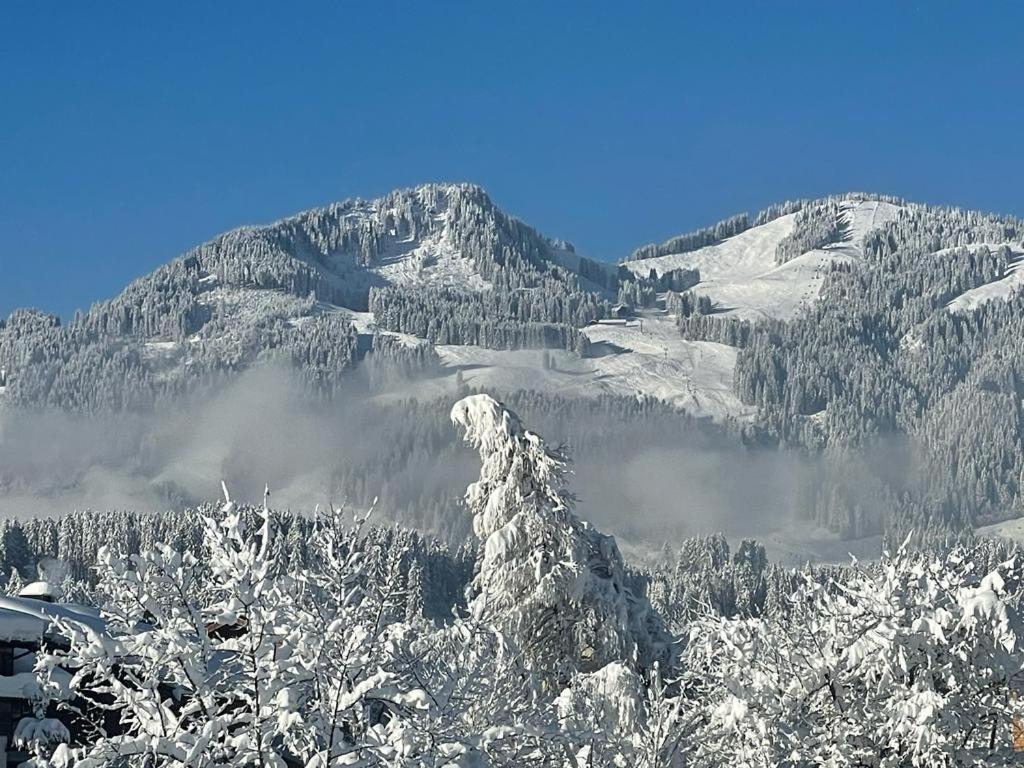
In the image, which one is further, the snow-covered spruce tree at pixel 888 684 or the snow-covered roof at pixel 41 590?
the snow-covered roof at pixel 41 590

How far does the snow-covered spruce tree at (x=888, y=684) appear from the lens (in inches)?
960

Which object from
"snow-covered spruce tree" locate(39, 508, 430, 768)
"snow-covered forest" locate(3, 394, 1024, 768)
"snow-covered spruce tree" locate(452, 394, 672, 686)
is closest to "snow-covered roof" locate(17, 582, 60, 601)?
"snow-covered forest" locate(3, 394, 1024, 768)

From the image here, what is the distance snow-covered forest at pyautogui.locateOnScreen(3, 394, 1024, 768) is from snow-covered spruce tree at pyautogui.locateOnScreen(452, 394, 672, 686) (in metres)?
0.05

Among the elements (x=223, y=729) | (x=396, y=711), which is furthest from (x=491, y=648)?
(x=223, y=729)

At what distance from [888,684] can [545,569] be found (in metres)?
11.3

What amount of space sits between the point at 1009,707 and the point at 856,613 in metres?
2.72

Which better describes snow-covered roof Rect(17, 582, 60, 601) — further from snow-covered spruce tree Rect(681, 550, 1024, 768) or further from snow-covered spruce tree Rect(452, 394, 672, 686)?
snow-covered spruce tree Rect(681, 550, 1024, 768)

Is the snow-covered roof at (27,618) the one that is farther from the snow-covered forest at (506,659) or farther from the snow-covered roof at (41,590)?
the snow-covered roof at (41,590)

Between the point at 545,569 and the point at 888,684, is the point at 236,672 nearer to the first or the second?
the point at 888,684

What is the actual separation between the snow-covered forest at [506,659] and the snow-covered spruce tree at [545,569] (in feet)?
0.16

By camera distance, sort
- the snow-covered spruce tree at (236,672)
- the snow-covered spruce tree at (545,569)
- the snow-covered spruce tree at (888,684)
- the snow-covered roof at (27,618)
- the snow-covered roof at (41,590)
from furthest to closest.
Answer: the snow-covered roof at (41,590) < the snow-covered spruce tree at (545,569) < the snow-covered roof at (27,618) < the snow-covered spruce tree at (888,684) < the snow-covered spruce tree at (236,672)

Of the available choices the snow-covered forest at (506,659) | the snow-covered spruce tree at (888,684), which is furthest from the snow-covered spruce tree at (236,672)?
the snow-covered spruce tree at (888,684)

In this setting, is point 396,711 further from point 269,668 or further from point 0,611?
point 0,611

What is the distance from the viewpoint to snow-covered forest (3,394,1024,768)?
17.6 m
